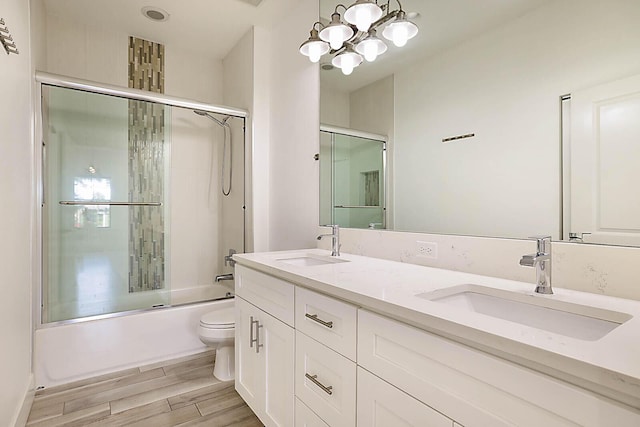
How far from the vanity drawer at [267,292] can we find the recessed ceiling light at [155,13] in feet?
7.05

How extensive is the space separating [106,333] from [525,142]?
8.63ft

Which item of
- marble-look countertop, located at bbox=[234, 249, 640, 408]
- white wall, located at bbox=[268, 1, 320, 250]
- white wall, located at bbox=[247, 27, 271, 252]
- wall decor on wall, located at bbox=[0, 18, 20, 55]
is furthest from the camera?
white wall, located at bbox=[247, 27, 271, 252]

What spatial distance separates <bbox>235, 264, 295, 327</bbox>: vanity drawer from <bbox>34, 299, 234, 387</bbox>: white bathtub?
3.20ft

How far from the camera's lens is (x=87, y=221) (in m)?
2.54

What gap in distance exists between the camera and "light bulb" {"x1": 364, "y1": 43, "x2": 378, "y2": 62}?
1742 millimetres

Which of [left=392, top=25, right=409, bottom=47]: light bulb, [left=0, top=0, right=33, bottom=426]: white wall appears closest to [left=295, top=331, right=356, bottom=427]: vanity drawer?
[left=0, top=0, right=33, bottom=426]: white wall

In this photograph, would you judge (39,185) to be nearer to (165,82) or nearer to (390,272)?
(165,82)

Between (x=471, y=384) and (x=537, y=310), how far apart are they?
1.29ft

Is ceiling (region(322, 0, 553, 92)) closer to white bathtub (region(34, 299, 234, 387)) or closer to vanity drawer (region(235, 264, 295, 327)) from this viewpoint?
vanity drawer (region(235, 264, 295, 327))

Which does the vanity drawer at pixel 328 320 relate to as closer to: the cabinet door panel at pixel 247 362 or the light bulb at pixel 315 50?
the cabinet door panel at pixel 247 362

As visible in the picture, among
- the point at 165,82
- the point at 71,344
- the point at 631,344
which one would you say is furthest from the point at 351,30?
the point at 71,344

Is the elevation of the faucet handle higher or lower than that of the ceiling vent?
lower

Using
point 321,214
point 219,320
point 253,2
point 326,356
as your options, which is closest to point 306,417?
point 326,356

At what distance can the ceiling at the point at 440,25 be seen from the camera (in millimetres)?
1243
